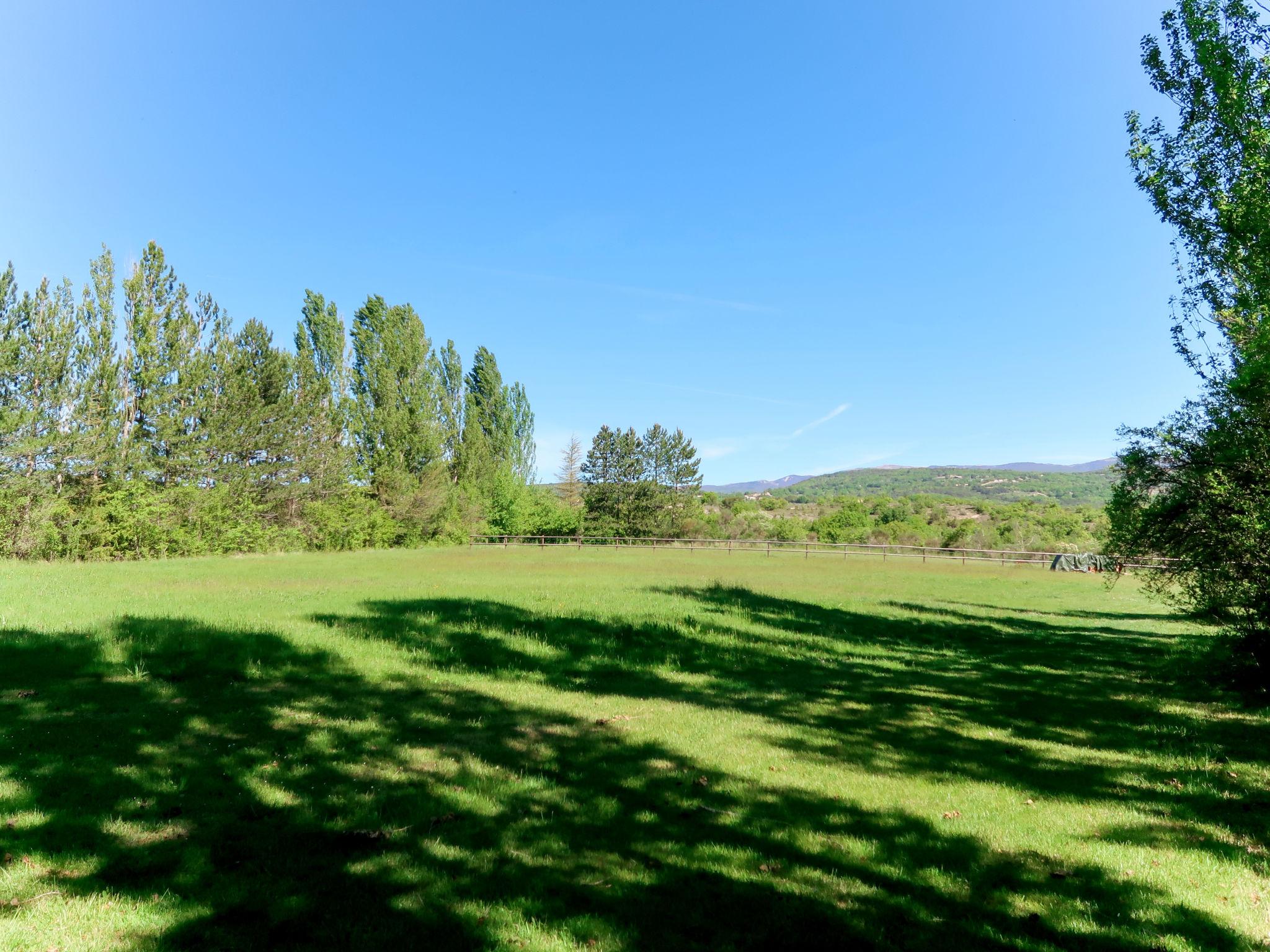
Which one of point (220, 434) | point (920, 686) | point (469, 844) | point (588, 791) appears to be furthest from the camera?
point (220, 434)

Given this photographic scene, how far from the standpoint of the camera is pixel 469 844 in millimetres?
4664

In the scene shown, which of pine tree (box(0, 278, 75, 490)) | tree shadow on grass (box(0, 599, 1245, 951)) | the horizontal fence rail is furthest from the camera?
the horizontal fence rail

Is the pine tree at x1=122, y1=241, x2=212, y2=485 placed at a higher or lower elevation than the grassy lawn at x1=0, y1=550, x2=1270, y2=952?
higher

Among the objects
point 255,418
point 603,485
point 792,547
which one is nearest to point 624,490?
point 603,485

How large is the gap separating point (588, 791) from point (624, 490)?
278ft

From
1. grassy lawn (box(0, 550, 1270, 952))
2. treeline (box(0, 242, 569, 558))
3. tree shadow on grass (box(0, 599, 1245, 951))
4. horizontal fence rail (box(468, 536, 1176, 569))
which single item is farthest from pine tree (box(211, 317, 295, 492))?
tree shadow on grass (box(0, 599, 1245, 951))

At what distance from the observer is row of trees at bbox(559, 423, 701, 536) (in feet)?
292

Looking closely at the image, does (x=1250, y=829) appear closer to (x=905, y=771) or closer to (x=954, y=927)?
(x=905, y=771)

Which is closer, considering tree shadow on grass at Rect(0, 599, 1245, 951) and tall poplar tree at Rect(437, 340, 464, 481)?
tree shadow on grass at Rect(0, 599, 1245, 951)

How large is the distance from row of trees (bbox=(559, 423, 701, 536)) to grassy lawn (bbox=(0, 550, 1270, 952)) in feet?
243

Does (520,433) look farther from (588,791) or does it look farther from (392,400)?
(588,791)

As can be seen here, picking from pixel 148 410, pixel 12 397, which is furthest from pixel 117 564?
pixel 148 410

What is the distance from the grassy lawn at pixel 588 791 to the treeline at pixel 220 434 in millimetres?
23448

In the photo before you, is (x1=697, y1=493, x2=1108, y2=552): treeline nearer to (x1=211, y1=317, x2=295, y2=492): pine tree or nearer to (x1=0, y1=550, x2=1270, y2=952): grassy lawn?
(x1=211, y1=317, x2=295, y2=492): pine tree
